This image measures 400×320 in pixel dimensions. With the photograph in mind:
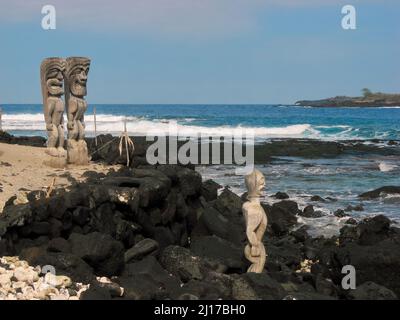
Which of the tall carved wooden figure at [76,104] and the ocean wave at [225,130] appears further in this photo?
the ocean wave at [225,130]

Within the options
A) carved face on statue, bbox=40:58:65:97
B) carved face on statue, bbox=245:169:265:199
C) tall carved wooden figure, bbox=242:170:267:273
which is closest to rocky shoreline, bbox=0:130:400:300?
tall carved wooden figure, bbox=242:170:267:273

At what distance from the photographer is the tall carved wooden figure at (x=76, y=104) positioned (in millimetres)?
15523

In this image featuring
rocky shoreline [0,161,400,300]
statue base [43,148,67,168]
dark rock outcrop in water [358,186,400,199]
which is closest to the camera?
rocky shoreline [0,161,400,300]

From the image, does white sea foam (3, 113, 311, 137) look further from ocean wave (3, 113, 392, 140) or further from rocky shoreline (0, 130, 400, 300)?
rocky shoreline (0, 130, 400, 300)

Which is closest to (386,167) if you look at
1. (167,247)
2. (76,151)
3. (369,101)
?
(76,151)

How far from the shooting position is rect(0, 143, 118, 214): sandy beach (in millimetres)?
12266

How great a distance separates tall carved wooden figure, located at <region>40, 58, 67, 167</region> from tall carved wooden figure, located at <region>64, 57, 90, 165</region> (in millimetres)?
228

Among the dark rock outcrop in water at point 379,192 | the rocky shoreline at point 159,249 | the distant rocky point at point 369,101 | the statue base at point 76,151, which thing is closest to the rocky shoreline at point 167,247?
the rocky shoreline at point 159,249

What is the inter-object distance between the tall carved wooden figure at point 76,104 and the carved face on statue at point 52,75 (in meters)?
0.27

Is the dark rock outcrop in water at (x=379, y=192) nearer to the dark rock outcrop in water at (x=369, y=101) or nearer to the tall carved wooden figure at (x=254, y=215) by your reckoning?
the tall carved wooden figure at (x=254, y=215)

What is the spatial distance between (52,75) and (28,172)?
2920mm
